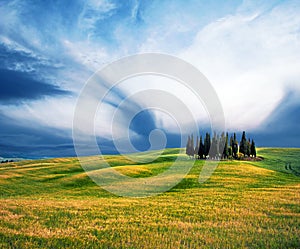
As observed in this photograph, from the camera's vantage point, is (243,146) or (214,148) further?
(243,146)

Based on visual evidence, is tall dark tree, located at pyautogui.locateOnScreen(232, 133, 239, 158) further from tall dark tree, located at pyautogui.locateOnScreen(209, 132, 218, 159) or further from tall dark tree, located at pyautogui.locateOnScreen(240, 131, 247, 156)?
tall dark tree, located at pyautogui.locateOnScreen(209, 132, 218, 159)

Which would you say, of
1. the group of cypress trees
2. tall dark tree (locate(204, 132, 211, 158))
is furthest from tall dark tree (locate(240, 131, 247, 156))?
tall dark tree (locate(204, 132, 211, 158))

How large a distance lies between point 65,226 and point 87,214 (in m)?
4.08

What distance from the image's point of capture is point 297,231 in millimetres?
13469

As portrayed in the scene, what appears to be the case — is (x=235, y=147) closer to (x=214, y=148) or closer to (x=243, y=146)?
(x=243, y=146)

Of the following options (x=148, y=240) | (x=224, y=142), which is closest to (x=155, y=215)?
(x=148, y=240)

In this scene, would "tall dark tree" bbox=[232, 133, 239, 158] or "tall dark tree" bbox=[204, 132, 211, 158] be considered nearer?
"tall dark tree" bbox=[204, 132, 211, 158]

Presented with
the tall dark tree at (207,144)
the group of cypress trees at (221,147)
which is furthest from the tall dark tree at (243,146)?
the tall dark tree at (207,144)

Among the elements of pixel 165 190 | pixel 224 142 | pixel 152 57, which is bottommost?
pixel 165 190

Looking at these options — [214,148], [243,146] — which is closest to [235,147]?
[243,146]

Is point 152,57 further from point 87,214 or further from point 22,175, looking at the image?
point 22,175

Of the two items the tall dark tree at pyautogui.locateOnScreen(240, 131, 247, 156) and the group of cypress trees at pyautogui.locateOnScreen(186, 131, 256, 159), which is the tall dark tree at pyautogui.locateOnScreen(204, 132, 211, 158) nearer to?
the group of cypress trees at pyautogui.locateOnScreen(186, 131, 256, 159)

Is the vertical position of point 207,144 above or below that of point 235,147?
above

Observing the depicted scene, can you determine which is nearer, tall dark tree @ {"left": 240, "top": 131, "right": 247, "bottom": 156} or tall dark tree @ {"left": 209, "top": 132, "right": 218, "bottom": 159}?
tall dark tree @ {"left": 209, "top": 132, "right": 218, "bottom": 159}
